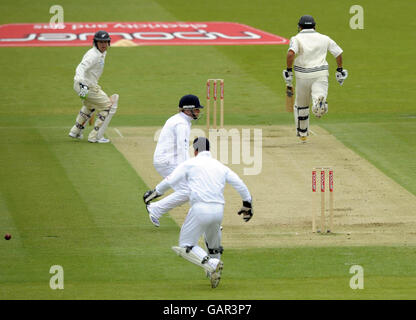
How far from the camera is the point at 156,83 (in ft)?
92.6

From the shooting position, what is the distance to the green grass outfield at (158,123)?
12.6 metres

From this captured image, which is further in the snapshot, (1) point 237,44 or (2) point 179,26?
(2) point 179,26

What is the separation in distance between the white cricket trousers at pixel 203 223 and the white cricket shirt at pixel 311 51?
8.48 metres

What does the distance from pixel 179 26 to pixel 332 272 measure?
24685mm

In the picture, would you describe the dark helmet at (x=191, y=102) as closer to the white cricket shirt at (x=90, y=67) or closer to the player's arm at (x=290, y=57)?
the player's arm at (x=290, y=57)

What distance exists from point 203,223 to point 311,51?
29.0ft

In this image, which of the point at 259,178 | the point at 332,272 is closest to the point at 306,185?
the point at 259,178

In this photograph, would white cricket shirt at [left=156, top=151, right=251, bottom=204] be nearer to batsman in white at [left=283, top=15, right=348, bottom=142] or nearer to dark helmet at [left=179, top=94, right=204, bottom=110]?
dark helmet at [left=179, top=94, right=204, bottom=110]

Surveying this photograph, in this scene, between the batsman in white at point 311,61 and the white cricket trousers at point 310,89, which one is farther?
the white cricket trousers at point 310,89

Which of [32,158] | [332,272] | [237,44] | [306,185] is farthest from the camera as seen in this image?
[237,44]

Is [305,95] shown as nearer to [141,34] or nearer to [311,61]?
[311,61]

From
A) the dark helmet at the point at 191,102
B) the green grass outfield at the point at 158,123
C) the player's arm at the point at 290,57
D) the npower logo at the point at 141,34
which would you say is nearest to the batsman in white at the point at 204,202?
the green grass outfield at the point at 158,123

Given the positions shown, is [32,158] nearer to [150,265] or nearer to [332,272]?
[150,265]

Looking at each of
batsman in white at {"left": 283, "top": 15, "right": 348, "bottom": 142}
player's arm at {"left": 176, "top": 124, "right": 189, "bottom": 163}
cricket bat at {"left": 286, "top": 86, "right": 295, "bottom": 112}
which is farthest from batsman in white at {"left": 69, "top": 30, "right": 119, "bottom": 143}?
player's arm at {"left": 176, "top": 124, "right": 189, "bottom": 163}
